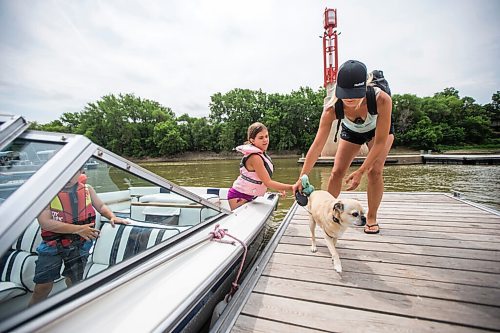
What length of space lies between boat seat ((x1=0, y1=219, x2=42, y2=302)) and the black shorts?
2.87 m

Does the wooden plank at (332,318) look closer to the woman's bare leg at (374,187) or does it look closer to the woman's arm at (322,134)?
the woman's arm at (322,134)

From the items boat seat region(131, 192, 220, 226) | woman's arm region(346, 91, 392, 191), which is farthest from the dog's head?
boat seat region(131, 192, 220, 226)

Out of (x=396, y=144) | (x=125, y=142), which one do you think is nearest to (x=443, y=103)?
(x=396, y=144)

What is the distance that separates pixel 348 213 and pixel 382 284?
0.59m

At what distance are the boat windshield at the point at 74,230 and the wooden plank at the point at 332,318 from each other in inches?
34.4

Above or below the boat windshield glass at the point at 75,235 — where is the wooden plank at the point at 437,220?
Result: below

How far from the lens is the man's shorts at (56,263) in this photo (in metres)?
1.28

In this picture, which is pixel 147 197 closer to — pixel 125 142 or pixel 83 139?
pixel 83 139

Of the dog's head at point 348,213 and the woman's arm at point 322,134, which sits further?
the woman's arm at point 322,134

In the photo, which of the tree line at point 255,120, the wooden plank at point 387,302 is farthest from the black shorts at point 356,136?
the tree line at point 255,120

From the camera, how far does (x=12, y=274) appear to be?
1192 millimetres

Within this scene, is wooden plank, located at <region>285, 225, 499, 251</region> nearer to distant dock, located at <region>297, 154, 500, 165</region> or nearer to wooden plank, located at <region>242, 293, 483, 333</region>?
wooden plank, located at <region>242, 293, 483, 333</region>

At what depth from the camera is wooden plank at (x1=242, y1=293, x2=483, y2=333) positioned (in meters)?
1.32

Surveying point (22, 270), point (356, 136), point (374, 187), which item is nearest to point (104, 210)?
point (22, 270)
